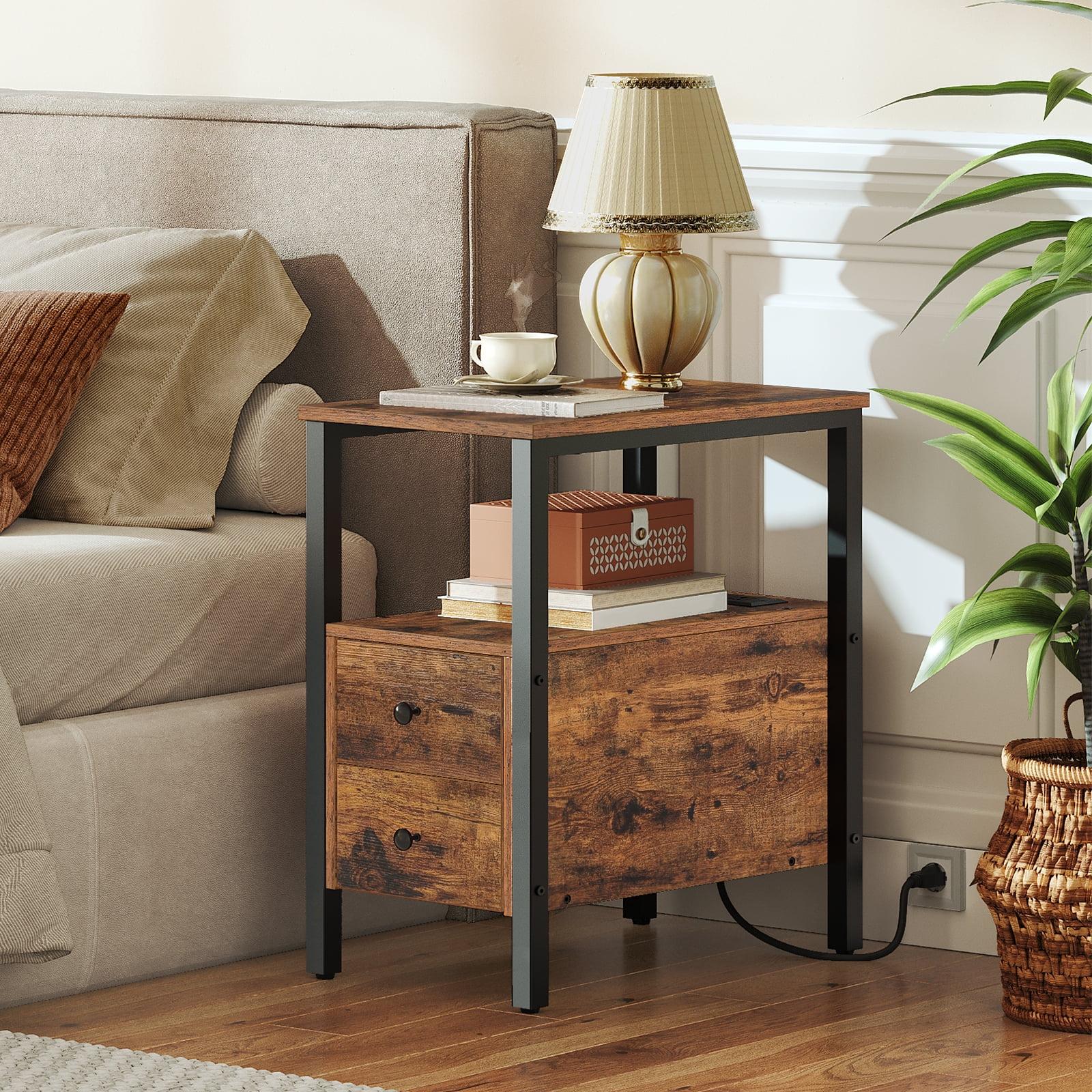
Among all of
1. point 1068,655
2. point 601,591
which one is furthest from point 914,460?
point 601,591

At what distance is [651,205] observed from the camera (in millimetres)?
2621

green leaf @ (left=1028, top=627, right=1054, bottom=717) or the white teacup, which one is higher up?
the white teacup

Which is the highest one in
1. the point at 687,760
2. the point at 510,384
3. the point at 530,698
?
the point at 510,384

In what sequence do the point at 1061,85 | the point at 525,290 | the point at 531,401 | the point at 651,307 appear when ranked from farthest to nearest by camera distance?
the point at 525,290 < the point at 651,307 < the point at 531,401 < the point at 1061,85

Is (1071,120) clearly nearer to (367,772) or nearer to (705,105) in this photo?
(705,105)

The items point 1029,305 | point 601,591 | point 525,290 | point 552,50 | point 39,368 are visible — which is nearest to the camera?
point 1029,305

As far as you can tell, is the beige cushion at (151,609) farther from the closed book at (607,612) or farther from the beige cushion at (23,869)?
the closed book at (607,612)

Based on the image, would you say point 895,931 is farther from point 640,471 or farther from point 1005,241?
point 1005,241

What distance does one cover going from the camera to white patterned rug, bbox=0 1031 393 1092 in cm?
218

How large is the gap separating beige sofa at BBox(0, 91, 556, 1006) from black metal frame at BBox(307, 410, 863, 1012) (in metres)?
0.15

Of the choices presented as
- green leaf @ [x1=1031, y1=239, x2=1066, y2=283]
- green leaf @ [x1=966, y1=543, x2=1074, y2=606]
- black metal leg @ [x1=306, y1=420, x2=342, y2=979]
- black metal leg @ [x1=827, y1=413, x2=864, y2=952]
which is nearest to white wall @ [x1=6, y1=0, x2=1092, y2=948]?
black metal leg @ [x1=827, y1=413, x2=864, y2=952]

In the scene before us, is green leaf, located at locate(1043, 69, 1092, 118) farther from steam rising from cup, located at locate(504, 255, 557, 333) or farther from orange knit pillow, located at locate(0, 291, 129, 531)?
orange knit pillow, located at locate(0, 291, 129, 531)

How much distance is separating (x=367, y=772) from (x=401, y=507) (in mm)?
519

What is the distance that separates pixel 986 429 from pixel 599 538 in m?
0.47
